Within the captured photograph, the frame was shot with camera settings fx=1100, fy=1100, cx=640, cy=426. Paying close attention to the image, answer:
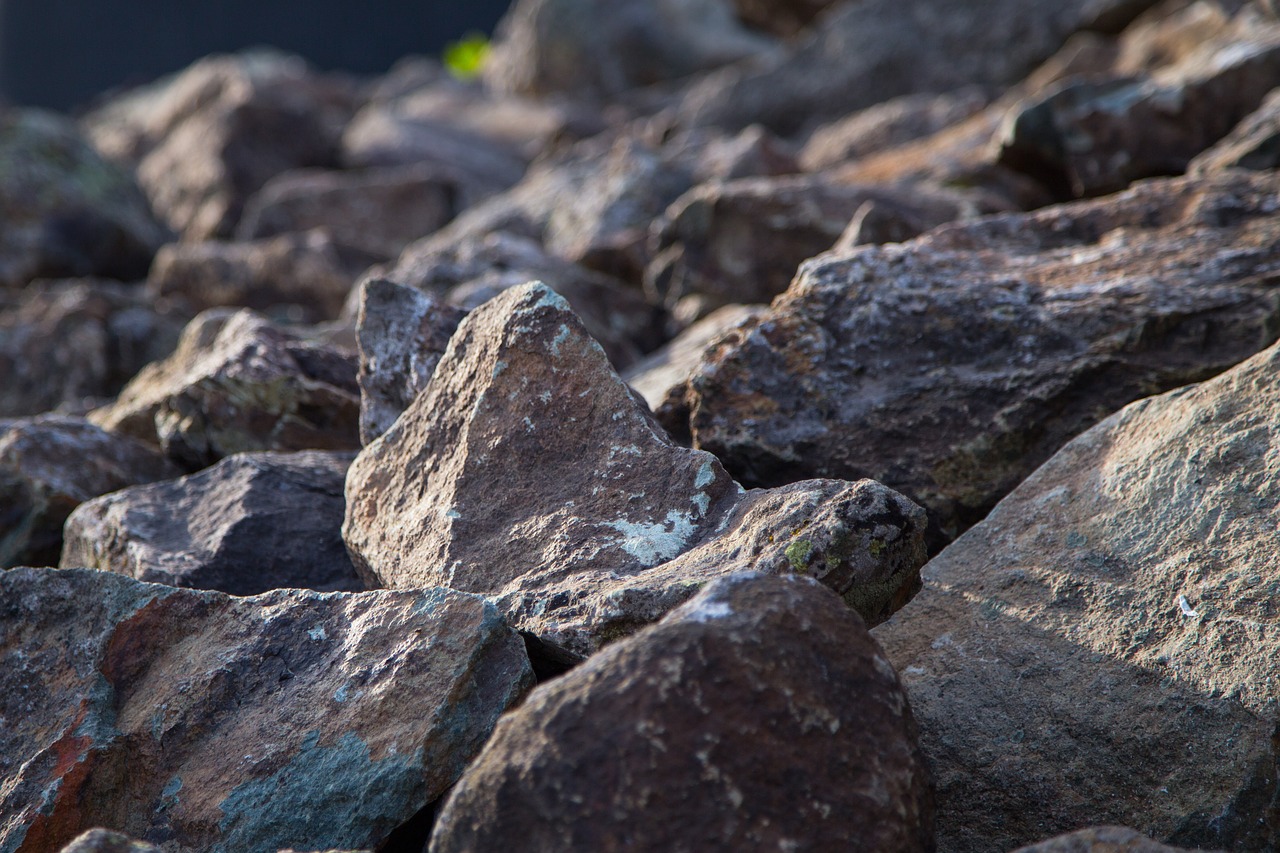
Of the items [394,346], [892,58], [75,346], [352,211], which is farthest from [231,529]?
[892,58]

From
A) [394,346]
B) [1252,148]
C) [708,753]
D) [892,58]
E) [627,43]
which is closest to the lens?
[708,753]

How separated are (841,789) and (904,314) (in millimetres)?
1426

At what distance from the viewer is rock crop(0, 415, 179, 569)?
2953mm

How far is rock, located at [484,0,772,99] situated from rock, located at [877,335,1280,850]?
9.78 m

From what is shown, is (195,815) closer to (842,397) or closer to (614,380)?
(614,380)

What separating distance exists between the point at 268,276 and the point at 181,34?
12463mm

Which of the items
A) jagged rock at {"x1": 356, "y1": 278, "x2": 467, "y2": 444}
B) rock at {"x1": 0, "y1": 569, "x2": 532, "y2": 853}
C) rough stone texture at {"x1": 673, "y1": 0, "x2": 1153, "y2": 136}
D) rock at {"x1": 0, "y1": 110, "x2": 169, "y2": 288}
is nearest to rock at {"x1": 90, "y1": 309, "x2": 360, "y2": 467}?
jagged rock at {"x1": 356, "y1": 278, "x2": 467, "y2": 444}

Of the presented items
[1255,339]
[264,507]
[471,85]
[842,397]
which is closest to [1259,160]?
[1255,339]

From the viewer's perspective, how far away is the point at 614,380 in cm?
220

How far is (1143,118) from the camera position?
12.7 feet

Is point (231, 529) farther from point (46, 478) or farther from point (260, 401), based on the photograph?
point (46, 478)

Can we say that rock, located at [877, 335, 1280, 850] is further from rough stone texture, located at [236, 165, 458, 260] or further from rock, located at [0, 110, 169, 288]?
rock, located at [0, 110, 169, 288]

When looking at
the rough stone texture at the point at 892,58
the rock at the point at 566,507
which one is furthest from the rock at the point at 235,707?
the rough stone texture at the point at 892,58

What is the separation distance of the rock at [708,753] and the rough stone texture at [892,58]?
6.24m
